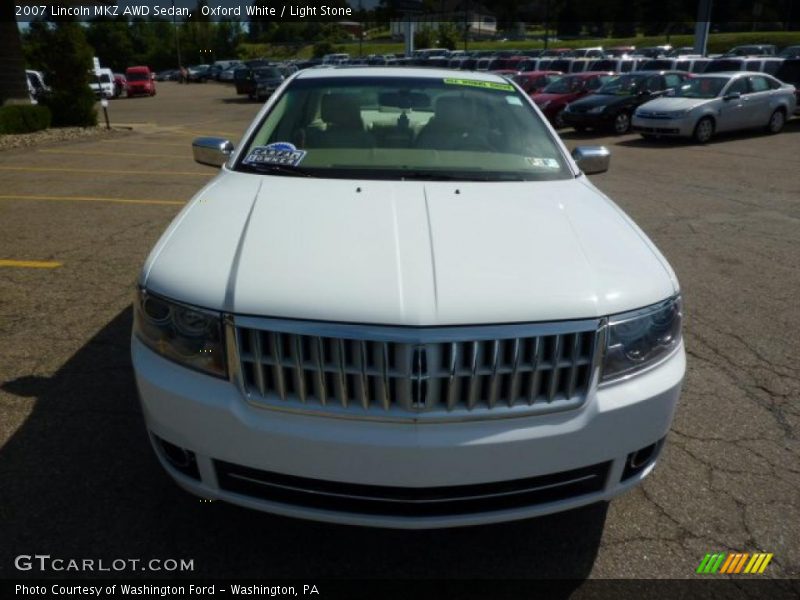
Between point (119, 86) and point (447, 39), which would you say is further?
point (447, 39)

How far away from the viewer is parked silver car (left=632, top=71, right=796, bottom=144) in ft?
47.7

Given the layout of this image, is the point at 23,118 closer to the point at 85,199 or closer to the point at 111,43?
the point at 85,199

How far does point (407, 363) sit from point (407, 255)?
476 millimetres

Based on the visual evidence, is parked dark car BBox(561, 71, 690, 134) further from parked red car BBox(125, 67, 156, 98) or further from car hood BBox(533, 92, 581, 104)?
parked red car BBox(125, 67, 156, 98)

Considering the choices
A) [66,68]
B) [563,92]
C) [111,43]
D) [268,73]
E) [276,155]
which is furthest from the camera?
[111,43]

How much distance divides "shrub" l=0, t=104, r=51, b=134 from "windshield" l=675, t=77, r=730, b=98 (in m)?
16.1

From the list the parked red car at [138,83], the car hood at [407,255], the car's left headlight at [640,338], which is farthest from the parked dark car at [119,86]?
the car's left headlight at [640,338]

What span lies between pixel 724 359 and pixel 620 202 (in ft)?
16.6

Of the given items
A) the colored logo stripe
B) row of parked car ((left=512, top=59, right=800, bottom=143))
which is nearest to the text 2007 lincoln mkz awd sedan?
the colored logo stripe

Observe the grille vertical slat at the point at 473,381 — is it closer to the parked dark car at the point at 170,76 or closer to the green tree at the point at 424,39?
the green tree at the point at 424,39

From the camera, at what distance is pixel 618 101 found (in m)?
16.5

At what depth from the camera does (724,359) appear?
13.6 ft

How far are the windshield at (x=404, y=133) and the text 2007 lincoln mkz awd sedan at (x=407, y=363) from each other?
0.73 m

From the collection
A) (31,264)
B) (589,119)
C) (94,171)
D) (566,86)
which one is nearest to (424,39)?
(566,86)
